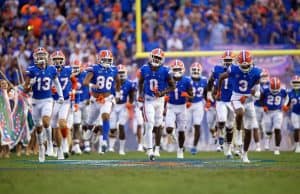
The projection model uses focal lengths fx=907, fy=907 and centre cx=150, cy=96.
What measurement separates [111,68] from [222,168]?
6.25 m

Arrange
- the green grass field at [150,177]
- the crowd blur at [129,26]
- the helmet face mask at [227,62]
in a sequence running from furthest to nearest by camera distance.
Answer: the crowd blur at [129,26], the helmet face mask at [227,62], the green grass field at [150,177]

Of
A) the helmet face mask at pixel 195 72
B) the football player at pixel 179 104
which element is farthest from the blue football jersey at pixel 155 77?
the helmet face mask at pixel 195 72

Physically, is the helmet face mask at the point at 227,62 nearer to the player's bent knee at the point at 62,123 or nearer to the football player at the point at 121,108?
the player's bent knee at the point at 62,123

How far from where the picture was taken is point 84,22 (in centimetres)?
2786

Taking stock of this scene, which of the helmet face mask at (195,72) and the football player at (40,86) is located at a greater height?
the helmet face mask at (195,72)

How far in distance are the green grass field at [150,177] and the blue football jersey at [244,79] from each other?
4.49 feet

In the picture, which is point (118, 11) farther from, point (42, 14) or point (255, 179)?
point (255, 179)

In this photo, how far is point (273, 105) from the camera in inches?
925

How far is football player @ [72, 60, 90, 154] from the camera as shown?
21703 millimetres

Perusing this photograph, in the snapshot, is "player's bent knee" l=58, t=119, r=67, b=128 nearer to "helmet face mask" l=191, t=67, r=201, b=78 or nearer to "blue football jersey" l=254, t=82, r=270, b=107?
"helmet face mask" l=191, t=67, r=201, b=78

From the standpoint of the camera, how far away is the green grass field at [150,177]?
11.4 m

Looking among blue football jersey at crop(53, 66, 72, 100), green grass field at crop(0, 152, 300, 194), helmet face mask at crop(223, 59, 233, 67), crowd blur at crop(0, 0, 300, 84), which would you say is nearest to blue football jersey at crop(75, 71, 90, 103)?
blue football jersey at crop(53, 66, 72, 100)

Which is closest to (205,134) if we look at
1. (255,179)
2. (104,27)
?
(104,27)

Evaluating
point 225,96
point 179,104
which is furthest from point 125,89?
point 225,96
